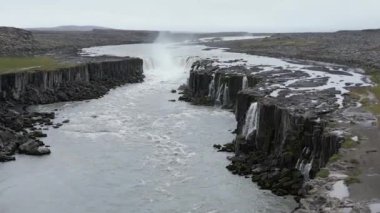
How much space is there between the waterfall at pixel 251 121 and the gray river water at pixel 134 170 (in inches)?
102

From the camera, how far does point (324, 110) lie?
128 ft

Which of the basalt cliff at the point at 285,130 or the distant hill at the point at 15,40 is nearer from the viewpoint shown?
the basalt cliff at the point at 285,130

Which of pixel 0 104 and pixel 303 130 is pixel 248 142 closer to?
pixel 303 130

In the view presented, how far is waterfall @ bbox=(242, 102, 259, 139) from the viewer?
42.8 meters

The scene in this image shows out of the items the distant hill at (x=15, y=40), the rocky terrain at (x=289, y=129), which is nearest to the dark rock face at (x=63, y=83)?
the rocky terrain at (x=289, y=129)

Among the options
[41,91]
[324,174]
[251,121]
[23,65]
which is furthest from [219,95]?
[324,174]

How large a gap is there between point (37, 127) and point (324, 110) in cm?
2778

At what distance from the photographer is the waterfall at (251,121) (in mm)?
42794

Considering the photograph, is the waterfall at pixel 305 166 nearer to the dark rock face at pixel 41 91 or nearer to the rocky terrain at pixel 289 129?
the rocky terrain at pixel 289 129

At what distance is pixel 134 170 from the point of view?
37.6 meters

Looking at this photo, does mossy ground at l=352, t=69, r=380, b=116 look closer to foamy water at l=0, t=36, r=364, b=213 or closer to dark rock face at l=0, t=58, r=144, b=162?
foamy water at l=0, t=36, r=364, b=213

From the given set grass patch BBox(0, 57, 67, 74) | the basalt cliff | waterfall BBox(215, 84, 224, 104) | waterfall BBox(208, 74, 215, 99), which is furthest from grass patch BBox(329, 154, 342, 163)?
grass patch BBox(0, 57, 67, 74)

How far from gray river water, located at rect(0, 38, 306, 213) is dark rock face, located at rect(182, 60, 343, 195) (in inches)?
55.5

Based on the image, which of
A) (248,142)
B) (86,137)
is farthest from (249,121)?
(86,137)
